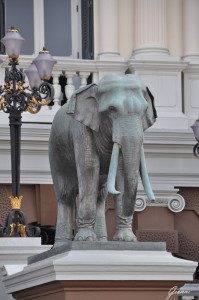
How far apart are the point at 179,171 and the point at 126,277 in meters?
11.2

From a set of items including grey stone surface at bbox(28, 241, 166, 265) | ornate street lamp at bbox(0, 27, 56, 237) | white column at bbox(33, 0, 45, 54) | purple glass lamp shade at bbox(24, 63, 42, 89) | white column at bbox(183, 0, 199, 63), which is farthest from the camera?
white column at bbox(183, 0, 199, 63)

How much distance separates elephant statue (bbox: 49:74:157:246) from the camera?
9.01 meters

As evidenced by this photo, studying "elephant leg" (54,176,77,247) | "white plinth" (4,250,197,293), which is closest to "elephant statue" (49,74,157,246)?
"elephant leg" (54,176,77,247)

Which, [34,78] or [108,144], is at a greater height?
[34,78]

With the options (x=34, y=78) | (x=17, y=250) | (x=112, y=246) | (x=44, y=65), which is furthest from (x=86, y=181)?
(x=34, y=78)

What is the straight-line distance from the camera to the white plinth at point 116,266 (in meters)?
8.59

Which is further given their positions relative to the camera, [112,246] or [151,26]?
[151,26]

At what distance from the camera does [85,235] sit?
30.1ft

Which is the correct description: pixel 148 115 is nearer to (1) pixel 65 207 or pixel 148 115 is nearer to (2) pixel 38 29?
(1) pixel 65 207

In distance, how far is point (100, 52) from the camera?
1998cm

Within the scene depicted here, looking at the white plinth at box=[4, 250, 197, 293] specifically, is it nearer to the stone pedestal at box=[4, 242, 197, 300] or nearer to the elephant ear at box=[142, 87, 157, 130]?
the stone pedestal at box=[4, 242, 197, 300]

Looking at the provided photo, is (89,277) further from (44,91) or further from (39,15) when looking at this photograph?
(39,15)

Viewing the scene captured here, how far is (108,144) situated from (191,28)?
11.4 meters

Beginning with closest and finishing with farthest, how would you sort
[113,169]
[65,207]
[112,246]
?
[112,246] < [113,169] < [65,207]
